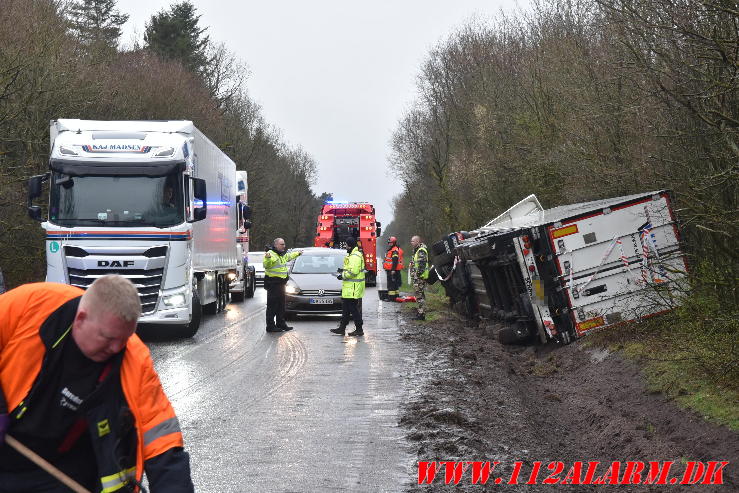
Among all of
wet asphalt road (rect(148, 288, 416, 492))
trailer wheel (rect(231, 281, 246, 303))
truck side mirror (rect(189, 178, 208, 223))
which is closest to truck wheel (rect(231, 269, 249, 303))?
trailer wheel (rect(231, 281, 246, 303))

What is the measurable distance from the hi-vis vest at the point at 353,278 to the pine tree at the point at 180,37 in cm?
4346

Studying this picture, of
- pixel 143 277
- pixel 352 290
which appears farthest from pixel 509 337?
pixel 143 277

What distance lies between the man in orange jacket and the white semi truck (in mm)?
13112

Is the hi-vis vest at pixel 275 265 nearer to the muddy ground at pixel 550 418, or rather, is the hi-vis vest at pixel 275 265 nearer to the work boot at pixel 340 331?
the work boot at pixel 340 331

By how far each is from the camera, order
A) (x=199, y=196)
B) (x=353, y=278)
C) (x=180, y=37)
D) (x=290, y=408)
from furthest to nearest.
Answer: (x=180, y=37), (x=353, y=278), (x=199, y=196), (x=290, y=408)

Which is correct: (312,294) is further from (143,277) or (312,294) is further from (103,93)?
(103,93)

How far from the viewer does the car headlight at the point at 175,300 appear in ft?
55.0

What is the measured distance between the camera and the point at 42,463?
11.4 ft

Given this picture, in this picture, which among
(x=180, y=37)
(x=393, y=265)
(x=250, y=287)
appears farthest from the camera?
(x=180, y=37)

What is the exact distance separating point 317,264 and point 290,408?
13.0 meters

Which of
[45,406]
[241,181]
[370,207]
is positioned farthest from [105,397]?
[370,207]

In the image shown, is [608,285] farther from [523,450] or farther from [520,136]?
A: [520,136]

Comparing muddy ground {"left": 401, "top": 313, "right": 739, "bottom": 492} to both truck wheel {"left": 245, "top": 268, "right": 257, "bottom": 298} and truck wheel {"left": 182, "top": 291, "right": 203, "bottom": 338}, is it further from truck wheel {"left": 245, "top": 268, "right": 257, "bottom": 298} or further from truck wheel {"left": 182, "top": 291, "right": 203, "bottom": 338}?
truck wheel {"left": 245, "top": 268, "right": 257, "bottom": 298}

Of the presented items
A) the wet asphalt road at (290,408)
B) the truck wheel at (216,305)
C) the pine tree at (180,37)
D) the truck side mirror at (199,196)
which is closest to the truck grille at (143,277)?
the wet asphalt road at (290,408)
